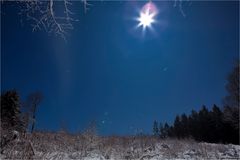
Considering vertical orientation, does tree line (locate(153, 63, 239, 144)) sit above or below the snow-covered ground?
above

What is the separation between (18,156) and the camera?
12.7ft

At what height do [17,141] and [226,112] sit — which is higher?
[226,112]

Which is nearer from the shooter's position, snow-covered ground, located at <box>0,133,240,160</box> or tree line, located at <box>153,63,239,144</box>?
snow-covered ground, located at <box>0,133,240,160</box>

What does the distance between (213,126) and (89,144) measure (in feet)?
84.6

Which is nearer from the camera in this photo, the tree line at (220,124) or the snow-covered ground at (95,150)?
the snow-covered ground at (95,150)

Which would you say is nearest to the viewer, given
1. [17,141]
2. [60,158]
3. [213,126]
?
[17,141]

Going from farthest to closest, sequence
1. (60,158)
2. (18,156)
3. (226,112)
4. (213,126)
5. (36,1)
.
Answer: (213,126)
(226,112)
(60,158)
(18,156)
(36,1)

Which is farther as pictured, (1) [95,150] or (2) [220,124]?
(2) [220,124]

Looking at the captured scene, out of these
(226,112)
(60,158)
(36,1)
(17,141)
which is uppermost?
(226,112)

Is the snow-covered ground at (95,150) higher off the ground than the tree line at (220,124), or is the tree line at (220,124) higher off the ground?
the tree line at (220,124)

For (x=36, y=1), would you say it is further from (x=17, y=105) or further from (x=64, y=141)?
(x=17, y=105)

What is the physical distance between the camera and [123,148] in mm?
7008

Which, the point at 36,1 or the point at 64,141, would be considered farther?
the point at 64,141

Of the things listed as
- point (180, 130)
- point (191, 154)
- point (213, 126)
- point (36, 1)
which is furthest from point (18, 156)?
point (180, 130)
